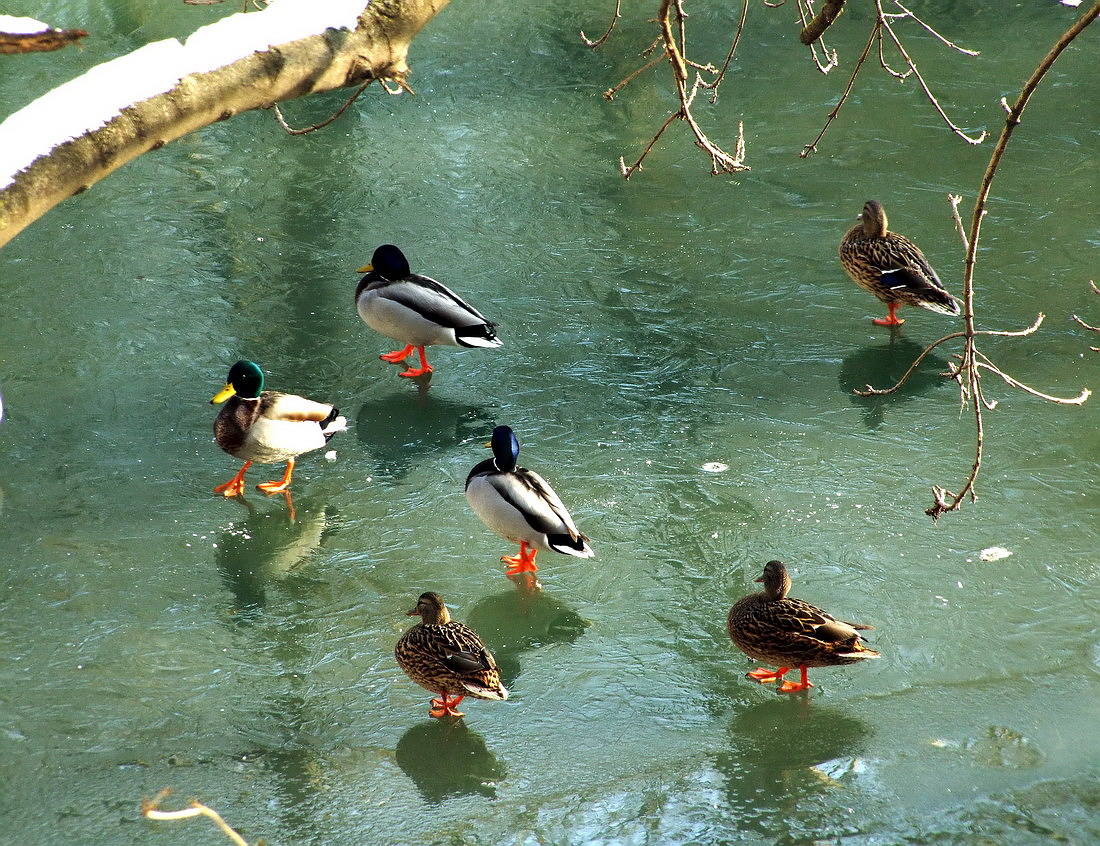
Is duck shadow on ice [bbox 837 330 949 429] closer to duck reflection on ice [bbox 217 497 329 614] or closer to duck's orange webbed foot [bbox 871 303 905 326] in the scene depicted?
duck's orange webbed foot [bbox 871 303 905 326]

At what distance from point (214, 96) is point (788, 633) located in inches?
89.0

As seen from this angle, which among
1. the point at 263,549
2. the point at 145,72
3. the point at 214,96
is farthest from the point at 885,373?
the point at 145,72

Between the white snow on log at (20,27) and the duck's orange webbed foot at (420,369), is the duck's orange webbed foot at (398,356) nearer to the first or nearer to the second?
the duck's orange webbed foot at (420,369)

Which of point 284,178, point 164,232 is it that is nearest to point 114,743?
point 164,232

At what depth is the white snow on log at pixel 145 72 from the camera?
2.34m

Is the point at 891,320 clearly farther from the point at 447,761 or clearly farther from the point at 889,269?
the point at 447,761

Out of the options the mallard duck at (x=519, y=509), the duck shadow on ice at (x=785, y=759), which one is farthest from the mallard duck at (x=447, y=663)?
the duck shadow on ice at (x=785, y=759)

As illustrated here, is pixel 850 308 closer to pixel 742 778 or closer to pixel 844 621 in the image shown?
pixel 844 621

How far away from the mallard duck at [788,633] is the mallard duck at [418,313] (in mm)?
2350

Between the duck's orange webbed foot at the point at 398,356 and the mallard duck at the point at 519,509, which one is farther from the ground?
the mallard duck at the point at 519,509

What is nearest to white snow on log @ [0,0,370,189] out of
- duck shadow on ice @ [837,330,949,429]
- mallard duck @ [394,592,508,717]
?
mallard duck @ [394,592,508,717]

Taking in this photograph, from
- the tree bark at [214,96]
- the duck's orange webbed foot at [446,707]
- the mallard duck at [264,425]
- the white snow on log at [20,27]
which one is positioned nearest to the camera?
the white snow on log at [20,27]

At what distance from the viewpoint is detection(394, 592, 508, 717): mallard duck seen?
352 centimetres

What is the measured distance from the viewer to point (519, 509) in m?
4.21
